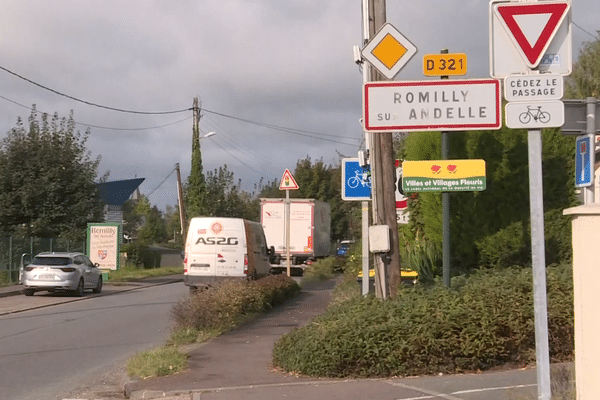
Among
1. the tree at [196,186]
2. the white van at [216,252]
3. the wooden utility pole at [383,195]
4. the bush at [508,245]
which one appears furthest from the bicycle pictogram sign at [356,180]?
the tree at [196,186]

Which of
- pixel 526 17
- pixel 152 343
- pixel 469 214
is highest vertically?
pixel 526 17

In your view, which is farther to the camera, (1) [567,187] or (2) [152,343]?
(2) [152,343]

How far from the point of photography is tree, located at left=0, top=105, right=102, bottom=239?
3566 cm

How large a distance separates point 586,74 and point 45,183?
2321cm

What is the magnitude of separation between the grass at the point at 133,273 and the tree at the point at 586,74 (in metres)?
21.1

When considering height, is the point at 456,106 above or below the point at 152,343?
above

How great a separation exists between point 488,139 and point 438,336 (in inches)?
205

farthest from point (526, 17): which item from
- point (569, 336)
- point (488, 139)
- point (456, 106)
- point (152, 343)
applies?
point (152, 343)

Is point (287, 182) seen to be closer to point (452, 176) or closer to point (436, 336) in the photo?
point (452, 176)

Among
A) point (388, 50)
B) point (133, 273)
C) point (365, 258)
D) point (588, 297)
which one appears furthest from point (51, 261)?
point (588, 297)

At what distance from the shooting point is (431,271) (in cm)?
1384

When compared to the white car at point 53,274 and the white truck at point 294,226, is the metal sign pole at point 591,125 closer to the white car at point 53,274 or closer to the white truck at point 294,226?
the white car at point 53,274

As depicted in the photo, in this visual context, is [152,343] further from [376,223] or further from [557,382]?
[557,382]

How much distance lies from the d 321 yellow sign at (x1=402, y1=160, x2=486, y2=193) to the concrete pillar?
5.43 meters
